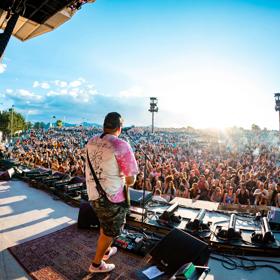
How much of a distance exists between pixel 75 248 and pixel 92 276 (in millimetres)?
583

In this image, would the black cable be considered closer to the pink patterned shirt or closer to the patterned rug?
the patterned rug

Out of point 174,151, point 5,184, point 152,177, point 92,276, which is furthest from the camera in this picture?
point 174,151

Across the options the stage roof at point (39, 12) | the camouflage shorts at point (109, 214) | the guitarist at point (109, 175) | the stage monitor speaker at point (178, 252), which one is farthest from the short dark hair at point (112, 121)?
the stage roof at point (39, 12)

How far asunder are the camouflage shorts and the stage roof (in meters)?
2.66

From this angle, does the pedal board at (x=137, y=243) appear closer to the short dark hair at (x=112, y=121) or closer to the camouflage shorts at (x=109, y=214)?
the camouflage shorts at (x=109, y=214)

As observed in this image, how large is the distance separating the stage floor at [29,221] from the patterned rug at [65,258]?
12cm

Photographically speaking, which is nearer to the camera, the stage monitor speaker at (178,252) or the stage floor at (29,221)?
the stage monitor speaker at (178,252)

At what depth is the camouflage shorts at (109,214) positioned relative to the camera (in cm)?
205

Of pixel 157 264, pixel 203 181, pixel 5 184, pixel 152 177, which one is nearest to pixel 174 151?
pixel 152 177

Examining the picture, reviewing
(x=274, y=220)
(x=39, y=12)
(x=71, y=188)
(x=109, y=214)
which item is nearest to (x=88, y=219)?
(x=109, y=214)

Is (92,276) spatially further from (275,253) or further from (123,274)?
(275,253)

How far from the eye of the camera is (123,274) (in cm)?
220

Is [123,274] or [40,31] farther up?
[40,31]

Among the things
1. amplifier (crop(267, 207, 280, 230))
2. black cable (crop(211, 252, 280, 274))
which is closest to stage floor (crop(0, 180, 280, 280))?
black cable (crop(211, 252, 280, 274))
